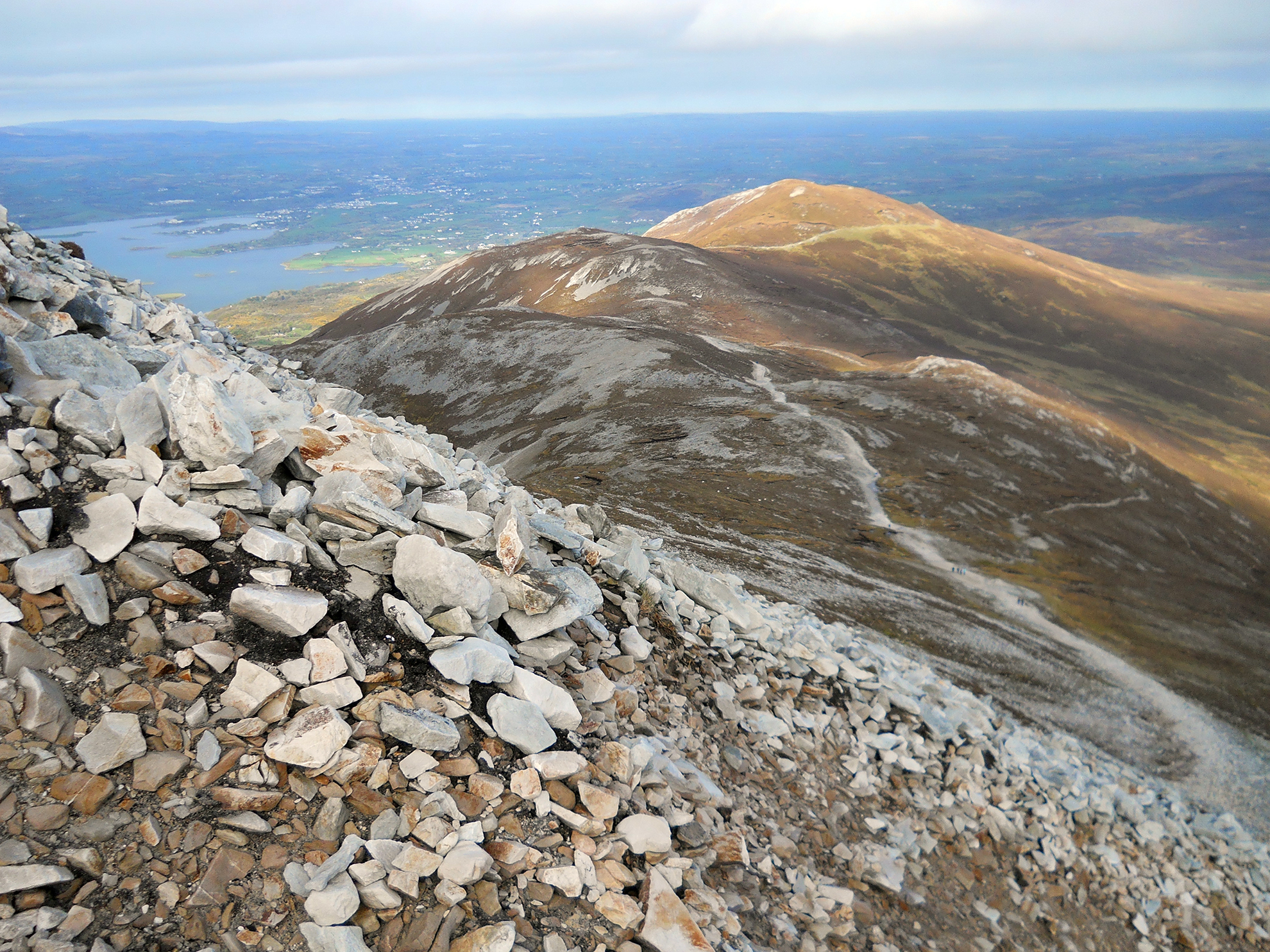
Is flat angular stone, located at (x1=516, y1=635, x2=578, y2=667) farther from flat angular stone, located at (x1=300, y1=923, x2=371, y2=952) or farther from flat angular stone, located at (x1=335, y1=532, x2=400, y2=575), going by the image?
flat angular stone, located at (x1=300, y1=923, x2=371, y2=952)

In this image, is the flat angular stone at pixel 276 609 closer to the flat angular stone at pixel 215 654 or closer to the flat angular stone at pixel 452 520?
the flat angular stone at pixel 215 654

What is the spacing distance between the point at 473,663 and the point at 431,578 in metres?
1.21

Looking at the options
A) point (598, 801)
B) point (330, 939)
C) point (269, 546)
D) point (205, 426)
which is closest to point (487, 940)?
point (330, 939)

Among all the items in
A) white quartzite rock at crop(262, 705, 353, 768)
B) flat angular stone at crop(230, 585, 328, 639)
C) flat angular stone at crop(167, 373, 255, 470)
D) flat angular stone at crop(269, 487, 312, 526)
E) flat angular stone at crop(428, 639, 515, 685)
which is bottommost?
flat angular stone at crop(428, 639, 515, 685)

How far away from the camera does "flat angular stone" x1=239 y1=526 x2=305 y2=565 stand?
25.6 feet

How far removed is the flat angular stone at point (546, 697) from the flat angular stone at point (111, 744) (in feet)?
12.1

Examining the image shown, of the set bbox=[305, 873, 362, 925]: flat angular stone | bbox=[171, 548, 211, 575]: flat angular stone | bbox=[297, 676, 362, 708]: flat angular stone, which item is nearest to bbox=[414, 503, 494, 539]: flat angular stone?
bbox=[171, 548, 211, 575]: flat angular stone

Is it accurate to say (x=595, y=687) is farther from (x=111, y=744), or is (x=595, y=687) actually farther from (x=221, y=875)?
(x=111, y=744)

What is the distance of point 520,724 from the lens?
7.73 m

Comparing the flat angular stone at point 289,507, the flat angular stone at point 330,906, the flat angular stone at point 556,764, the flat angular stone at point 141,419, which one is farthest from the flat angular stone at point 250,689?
the flat angular stone at point 141,419

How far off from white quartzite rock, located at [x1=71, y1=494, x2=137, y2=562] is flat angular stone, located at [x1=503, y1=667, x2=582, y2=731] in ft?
15.1

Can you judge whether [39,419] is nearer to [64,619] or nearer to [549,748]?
[64,619]

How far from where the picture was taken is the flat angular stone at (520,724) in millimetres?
7637

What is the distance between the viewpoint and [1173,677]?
3478 centimetres
